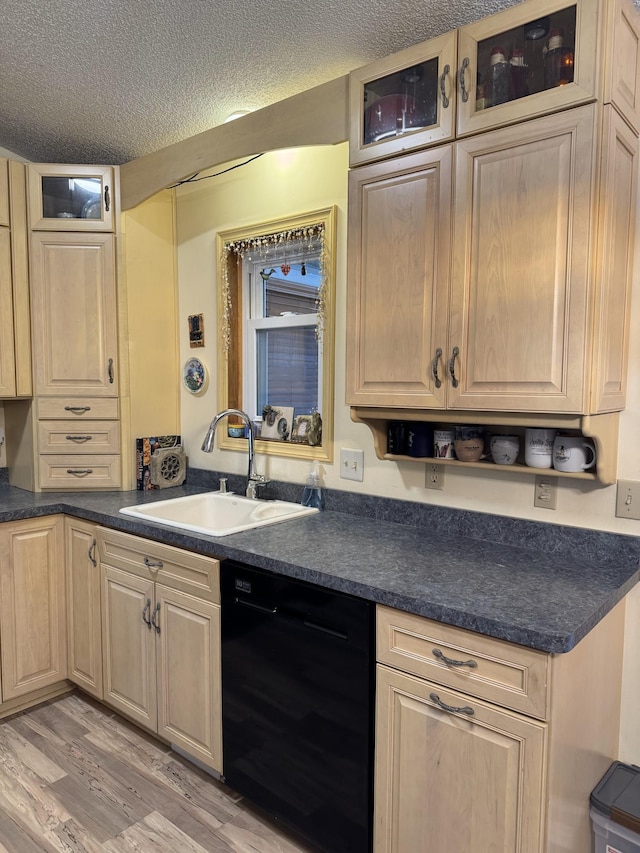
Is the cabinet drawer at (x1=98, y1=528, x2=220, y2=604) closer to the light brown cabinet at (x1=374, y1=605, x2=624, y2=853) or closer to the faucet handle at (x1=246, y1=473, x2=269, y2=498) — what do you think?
the faucet handle at (x1=246, y1=473, x2=269, y2=498)

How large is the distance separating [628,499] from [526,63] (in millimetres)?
1211

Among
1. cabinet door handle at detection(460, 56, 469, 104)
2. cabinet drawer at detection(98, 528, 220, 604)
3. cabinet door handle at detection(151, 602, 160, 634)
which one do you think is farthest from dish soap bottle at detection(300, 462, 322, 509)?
cabinet door handle at detection(460, 56, 469, 104)

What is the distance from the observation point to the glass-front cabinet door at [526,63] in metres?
1.41

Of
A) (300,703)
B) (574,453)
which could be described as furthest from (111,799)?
(574,453)

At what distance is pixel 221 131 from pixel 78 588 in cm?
197

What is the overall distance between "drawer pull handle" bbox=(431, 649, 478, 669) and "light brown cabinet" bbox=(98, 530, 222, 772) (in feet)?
2.60

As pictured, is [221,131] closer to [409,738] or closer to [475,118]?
[475,118]

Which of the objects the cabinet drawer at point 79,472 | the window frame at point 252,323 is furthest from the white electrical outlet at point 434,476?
the cabinet drawer at point 79,472

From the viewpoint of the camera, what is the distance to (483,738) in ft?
4.43

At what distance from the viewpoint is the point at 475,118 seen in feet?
5.24

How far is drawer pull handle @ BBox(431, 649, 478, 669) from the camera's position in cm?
136

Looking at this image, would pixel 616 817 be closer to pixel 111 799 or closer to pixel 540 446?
pixel 540 446

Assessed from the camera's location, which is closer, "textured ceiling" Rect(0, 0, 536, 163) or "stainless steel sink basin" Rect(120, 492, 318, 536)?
"textured ceiling" Rect(0, 0, 536, 163)

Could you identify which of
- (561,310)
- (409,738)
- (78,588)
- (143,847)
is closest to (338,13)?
(561,310)
